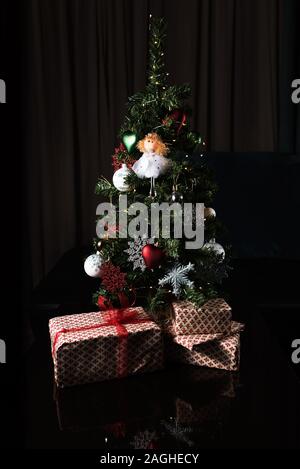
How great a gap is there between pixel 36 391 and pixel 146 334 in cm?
25

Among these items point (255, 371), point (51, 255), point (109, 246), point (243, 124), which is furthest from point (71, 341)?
point (243, 124)

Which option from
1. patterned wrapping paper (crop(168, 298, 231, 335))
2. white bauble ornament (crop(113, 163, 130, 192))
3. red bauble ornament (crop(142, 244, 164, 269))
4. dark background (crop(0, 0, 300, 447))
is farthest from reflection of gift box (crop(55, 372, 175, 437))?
dark background (crop(0, 0, 300, 447))

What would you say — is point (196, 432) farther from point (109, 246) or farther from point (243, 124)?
point (243, 124)

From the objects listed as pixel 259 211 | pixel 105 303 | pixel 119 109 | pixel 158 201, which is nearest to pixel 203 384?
pixel 105 303

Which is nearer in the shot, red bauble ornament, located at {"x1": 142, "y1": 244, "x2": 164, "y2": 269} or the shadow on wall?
red bauble ornament, located at {"x1": 142, "y1": 244, "x2": 164, "y2": 269}

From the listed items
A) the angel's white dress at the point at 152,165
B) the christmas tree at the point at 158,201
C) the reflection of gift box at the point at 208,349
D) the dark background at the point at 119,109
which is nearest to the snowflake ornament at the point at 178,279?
the christmas tree at the point at 158,201

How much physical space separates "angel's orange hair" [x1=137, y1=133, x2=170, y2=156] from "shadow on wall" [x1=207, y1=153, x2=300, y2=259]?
109 centimetres

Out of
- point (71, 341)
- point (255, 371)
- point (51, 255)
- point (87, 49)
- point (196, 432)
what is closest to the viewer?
point (196, 432)

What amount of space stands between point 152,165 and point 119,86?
1417 millimetres

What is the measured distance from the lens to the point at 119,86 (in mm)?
2502

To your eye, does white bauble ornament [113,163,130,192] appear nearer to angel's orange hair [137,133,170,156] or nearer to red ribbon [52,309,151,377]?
angel's orange hair [137,133,170,156]

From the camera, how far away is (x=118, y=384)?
3.64 feet

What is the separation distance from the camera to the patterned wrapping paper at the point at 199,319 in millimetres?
1154

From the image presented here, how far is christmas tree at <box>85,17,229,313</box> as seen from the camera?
3.96 ft
